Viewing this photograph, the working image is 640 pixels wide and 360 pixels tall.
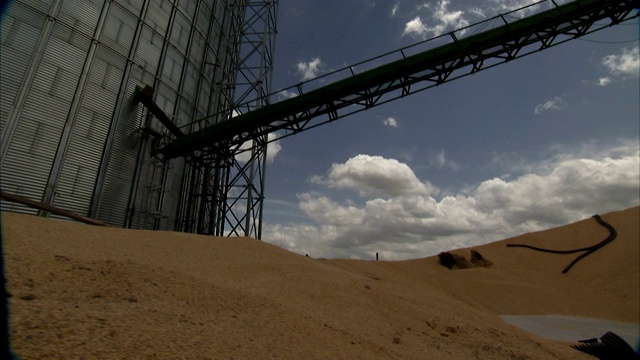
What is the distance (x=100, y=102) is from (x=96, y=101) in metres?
0.14

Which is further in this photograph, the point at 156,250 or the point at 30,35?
the point at 30,35

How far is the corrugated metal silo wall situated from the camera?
Result: 9750mm

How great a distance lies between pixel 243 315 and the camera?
3.86 meters

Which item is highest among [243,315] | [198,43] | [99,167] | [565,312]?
[198,43]

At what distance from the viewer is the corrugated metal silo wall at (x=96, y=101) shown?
9750 mm

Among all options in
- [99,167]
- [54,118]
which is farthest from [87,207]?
[54,118]

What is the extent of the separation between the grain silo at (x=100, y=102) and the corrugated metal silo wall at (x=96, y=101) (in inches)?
1.3

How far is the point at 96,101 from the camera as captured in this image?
38.3ft

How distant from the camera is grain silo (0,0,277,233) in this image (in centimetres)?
977

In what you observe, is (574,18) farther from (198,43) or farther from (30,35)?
(30,35)

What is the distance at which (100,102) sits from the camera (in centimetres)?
1182

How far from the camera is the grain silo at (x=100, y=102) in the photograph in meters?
9.77

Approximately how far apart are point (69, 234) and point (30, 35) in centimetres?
820

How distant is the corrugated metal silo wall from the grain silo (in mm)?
33
